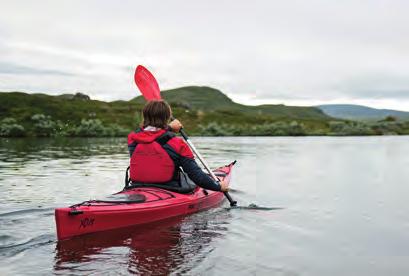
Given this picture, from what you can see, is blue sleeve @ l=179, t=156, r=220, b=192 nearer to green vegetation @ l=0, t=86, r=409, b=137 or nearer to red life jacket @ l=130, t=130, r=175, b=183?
red life jacket @ l=130, t=130, r=175, b=183

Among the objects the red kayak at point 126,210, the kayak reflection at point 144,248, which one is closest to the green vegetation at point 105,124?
the red kayak at point 126,210

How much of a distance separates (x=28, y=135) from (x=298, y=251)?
152 ft

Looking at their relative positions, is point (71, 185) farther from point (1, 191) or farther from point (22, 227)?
point (22, 227)

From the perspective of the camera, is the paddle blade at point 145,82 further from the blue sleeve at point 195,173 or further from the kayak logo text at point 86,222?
the kayak logo text at point 86,222

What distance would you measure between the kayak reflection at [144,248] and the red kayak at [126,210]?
0.12 metres

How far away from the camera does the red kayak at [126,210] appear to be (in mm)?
7195

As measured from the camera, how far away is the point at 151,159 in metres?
8.55

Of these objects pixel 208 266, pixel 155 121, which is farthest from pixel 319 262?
pixel 155 121

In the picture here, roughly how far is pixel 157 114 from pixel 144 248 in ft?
8.32

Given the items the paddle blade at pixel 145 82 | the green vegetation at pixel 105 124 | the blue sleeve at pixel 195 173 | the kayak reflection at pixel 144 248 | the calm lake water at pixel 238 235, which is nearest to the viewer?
the kayak reflection at pixel 144 248

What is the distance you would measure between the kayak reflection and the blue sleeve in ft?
2.41

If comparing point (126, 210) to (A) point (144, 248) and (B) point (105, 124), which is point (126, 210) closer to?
(A) point (144, 248)

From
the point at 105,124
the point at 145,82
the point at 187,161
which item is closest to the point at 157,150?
the point at 187,161

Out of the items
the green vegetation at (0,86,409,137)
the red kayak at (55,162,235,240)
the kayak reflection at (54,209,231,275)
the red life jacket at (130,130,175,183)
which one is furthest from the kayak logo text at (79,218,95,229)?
the green vegetation at (0,86,409,137)
